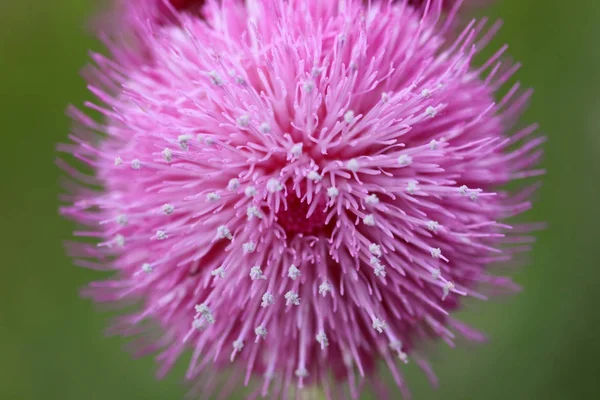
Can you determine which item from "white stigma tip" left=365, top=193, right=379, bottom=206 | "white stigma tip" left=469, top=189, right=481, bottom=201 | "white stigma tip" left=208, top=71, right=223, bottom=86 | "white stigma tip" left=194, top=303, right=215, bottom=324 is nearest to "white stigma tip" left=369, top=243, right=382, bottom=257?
"white stigma tip" left=365, top=193, right=379, bottom=206

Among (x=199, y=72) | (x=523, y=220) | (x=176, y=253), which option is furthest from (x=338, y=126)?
(x=523, y=220)

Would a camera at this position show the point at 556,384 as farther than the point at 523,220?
No

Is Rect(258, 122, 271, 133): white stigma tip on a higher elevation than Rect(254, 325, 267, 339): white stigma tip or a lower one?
higher

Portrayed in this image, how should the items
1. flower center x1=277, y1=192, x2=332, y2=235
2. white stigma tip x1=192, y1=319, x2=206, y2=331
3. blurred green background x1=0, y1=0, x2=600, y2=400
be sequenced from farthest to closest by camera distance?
blurred green background x1=0, y1=0, x2=600, y2=400, white stigma tip x1=192, y1=319, x2=206, y2=331, flower center x1=277, y1=192, x2=332, y2=235

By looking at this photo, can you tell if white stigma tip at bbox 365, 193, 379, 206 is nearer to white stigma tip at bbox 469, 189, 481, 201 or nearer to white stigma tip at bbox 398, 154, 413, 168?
white stigma tip at bbox 398, 154, 413, 168

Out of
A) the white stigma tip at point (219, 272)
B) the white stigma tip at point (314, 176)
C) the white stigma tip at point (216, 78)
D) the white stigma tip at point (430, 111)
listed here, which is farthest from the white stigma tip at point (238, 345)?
the white stigma tip at point (430, 111)

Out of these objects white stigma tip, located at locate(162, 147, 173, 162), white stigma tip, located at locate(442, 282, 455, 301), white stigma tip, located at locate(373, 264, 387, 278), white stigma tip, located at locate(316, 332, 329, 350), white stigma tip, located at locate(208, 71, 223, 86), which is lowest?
white stigma tip, located at locate(316, 332, 329, 350)

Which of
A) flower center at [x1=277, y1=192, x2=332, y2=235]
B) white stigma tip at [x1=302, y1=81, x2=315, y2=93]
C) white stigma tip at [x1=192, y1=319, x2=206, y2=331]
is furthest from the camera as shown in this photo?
white stigma tip at [x1=192, y1=319, x2=206, y2=331]

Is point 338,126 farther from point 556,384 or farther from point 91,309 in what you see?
point 91,309
